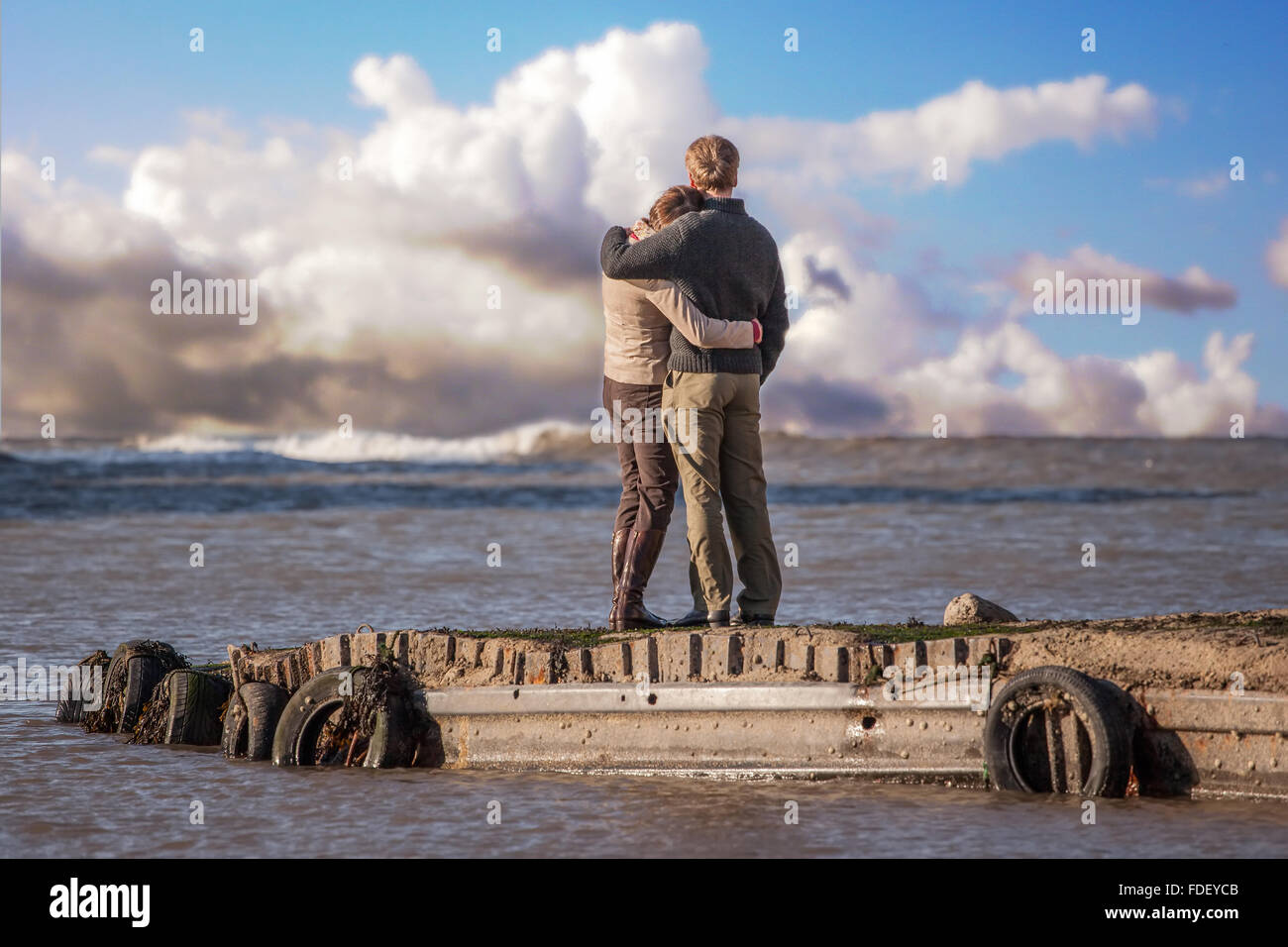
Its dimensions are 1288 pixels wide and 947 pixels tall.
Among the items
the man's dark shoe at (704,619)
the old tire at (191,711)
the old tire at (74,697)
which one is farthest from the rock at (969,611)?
the old tire at (74,697)

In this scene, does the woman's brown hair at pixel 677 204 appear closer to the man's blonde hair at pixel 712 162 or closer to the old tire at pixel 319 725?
the man's blonde hair at pixel 712 162

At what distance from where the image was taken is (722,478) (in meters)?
6.54

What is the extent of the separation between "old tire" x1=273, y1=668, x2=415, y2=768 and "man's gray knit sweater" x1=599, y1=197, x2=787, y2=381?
84.7 inches

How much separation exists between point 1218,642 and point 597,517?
66.3 feet

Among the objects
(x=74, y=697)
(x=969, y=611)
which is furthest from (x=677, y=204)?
(x=74, y=697)

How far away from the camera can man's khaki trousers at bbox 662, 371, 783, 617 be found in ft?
20.7

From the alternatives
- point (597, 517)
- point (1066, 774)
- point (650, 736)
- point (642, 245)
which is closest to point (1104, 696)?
point (1066, 774)

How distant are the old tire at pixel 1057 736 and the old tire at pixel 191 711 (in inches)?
161

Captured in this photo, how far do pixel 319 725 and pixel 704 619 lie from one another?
77.3 inches

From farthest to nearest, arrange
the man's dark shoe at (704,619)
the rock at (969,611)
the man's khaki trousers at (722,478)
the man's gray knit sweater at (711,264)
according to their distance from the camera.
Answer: the rock at (969,611) → the man's dark shoe at (704,619) → the man's khaki trousers at (722,478) → the man's gray knit sweater at (711,264)

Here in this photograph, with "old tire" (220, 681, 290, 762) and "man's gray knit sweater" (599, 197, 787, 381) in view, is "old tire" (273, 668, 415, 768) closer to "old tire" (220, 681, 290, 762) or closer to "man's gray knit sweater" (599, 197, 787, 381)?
"old tire" (220, 681, 290, 762)

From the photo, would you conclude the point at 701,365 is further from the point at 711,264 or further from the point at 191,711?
the point at 191,711

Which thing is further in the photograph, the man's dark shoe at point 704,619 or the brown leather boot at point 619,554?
the brown leather boot at point 619,554

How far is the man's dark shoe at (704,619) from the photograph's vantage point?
645cm
